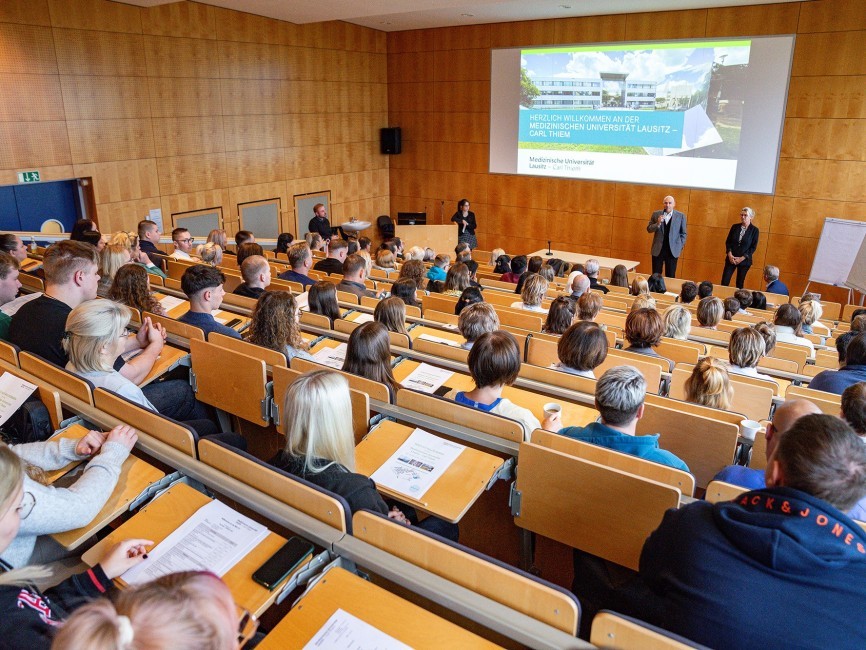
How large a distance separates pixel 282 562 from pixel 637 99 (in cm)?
1102

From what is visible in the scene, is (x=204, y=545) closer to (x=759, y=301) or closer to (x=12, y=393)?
(x=12, y=393)

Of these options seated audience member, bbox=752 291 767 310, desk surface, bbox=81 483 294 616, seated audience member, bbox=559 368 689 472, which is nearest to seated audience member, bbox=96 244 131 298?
desk surface, bbox=81 483 294 616

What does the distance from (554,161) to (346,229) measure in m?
4.55

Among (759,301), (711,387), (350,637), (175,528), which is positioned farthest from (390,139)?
(350,637)

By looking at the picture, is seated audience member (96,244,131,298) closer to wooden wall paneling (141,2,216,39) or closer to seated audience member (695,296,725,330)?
seated audience member (695,296,725,330)

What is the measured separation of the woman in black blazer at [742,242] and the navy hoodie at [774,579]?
937 centimetres

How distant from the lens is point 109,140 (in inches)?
358

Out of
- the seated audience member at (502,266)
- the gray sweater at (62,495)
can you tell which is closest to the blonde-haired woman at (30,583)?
the gray sweater at (62,495)

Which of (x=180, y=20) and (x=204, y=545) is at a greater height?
(x=180, y=20)

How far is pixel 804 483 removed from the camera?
5.36ft

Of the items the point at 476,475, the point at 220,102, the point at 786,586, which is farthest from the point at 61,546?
the point at 220,102

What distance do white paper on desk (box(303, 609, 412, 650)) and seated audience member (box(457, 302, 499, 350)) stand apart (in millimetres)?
2470

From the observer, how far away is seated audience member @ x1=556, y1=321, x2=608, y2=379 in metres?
3.61

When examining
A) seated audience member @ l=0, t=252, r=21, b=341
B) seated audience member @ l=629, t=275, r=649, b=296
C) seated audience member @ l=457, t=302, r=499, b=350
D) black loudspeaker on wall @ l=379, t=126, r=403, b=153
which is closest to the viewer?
seated audience member @ l=457, t=302, r=499, b=350
